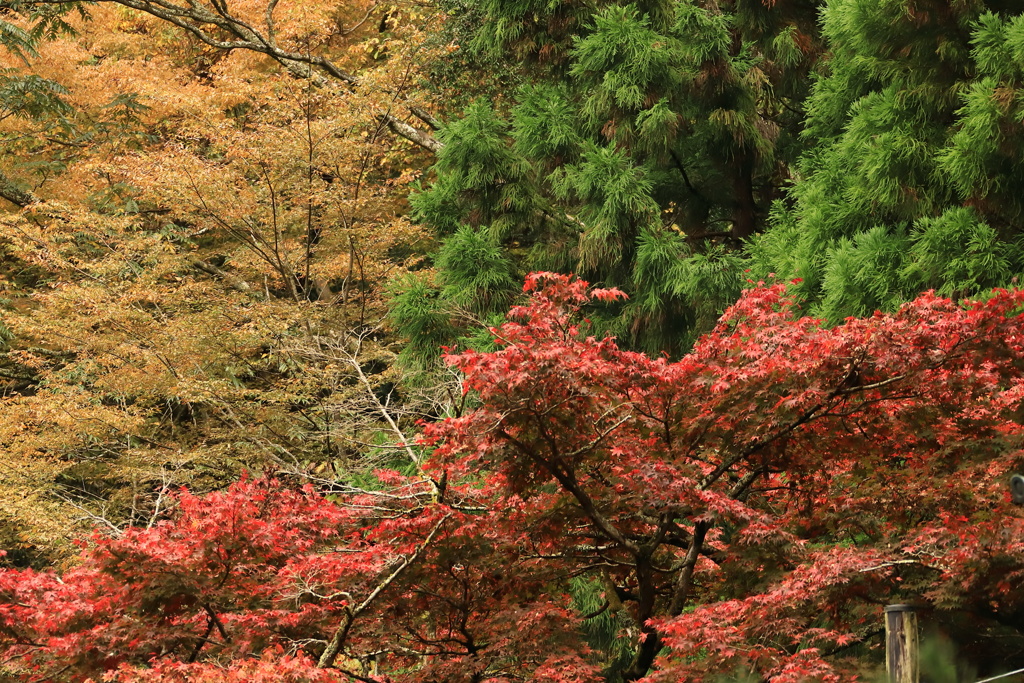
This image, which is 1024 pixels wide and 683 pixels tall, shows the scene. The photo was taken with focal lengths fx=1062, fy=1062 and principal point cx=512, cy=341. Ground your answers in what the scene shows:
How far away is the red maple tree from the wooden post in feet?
3.27

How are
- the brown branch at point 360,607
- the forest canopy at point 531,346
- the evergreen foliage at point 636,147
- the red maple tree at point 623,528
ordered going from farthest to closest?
the evergreen foliage at point 636,147 < the brown branch at point 360,607 < the forest canopy at point 531,346 < the red maple tree at point 623,528

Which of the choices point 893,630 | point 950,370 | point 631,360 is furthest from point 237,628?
point 950,370

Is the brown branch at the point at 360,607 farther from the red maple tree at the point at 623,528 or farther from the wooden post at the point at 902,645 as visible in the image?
the wooden post at the point at 902,645

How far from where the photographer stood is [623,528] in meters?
6.18

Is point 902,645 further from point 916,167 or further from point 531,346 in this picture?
point 916,167

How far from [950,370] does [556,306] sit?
2036 millimetres

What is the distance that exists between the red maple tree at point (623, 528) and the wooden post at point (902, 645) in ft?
3.27

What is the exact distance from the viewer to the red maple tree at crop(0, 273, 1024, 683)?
5098 millimetres

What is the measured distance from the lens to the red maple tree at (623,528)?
16.7 ft

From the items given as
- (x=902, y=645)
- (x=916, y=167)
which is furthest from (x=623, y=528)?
(x=916, y=167)

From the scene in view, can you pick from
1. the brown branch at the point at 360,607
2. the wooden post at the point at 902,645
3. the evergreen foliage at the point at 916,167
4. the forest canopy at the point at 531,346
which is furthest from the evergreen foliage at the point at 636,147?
the wooden post at the point at 902,645

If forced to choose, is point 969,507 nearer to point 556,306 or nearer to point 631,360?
point 631,360

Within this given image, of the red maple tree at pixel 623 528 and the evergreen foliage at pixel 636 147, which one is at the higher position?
the evergreen foliage at pixel 636 147

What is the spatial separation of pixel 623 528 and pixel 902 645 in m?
2.54
